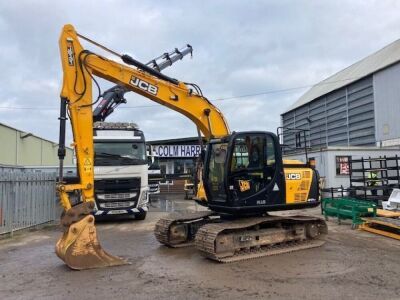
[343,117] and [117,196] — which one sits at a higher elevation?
[343,117]

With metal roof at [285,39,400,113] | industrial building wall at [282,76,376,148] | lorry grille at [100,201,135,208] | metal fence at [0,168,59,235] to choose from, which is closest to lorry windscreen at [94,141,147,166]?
lorry grille at [100,201,135,208]

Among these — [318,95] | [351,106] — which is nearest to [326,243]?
[351,106]

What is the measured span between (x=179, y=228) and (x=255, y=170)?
87.9 inches

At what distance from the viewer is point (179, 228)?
992 centimetres

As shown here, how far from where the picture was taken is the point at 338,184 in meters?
21.0

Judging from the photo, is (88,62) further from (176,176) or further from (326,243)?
(176,176)

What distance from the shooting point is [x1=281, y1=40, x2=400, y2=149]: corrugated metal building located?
21391 millimetres

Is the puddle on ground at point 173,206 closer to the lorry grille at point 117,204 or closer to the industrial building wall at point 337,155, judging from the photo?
the lorry grille at point 117,204

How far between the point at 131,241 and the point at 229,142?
12.9 feet

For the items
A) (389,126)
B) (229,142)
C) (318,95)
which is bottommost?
(229,142)

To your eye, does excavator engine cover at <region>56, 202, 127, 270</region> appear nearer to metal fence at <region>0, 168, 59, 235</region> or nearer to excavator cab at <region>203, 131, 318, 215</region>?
excavator cab at <region>203, 131, 318, 215</region>

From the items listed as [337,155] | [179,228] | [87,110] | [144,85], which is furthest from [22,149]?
[87,110]

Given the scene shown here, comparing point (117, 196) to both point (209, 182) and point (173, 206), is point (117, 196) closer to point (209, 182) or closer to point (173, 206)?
point (209, 182)

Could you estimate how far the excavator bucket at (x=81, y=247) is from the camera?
25.1 feet
